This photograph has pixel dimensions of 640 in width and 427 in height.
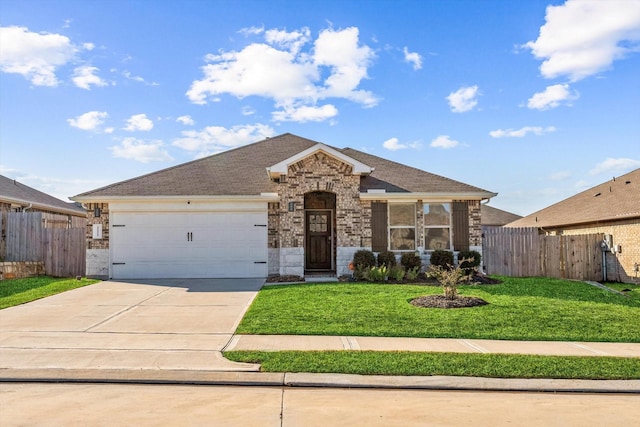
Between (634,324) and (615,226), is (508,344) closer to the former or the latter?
(634,324)

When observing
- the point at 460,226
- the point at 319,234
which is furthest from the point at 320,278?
the point at 460,226

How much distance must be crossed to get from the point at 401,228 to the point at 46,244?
12377 millimetres

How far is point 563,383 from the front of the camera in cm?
561

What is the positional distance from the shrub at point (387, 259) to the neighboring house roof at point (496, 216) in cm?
2172

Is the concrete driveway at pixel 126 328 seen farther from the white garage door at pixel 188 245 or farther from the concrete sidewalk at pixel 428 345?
the white garage door at pixel 188 245

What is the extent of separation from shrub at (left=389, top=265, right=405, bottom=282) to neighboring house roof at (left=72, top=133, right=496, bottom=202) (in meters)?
2.59

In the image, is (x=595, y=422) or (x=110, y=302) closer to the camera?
(x=595, y=422)

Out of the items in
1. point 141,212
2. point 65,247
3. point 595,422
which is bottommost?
point 595,422

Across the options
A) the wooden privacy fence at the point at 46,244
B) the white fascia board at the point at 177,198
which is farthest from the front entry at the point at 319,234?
the wooden privacy fence at the point at 46,244

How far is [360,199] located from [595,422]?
36.5 feet

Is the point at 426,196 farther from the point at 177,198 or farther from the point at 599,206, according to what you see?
the point at 599,206

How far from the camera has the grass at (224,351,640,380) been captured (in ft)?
19.1

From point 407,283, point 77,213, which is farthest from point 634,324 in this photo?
point 77,213

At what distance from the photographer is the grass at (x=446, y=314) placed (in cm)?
800
